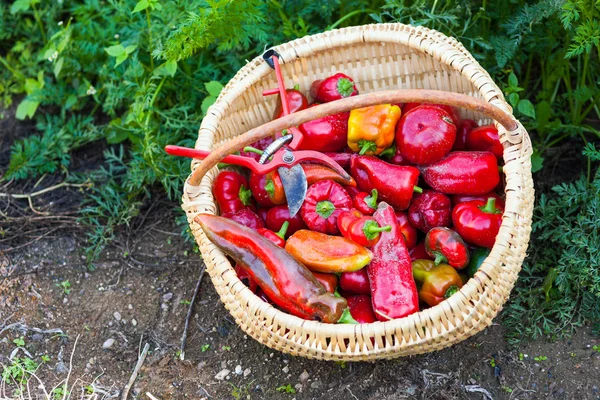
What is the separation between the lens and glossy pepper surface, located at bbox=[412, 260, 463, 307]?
2.21 metres

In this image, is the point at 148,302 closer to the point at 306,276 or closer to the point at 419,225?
the point at 306,276

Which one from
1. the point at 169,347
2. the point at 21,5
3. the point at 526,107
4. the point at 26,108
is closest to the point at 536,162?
the point at 526,107

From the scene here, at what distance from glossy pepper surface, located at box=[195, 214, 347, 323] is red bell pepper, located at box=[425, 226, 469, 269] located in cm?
39

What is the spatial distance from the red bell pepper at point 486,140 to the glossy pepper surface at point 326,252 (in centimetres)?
60

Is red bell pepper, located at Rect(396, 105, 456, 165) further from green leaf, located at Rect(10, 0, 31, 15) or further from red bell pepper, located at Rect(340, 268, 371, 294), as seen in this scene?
green leaf, located at Rect(10, 0, 31, 15)

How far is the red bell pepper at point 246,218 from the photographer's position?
2.43 m

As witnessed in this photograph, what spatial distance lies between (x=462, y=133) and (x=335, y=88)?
50 centimetres

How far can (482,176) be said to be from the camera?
2.33m

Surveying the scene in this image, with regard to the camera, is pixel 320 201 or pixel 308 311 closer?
pixel 308 311

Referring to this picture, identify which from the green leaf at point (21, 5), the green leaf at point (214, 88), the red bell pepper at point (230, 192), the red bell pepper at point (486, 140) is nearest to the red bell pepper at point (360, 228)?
the red bell pepper at point (230, 192)

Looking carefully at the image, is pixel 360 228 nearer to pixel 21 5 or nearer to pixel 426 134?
pixel 426 134

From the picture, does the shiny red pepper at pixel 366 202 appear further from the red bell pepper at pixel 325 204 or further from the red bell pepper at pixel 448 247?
the red bell pepper at pixel 448 247

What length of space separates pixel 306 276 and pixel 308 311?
0.11 metres

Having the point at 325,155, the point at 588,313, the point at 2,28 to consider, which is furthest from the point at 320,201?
the point at 2,28
